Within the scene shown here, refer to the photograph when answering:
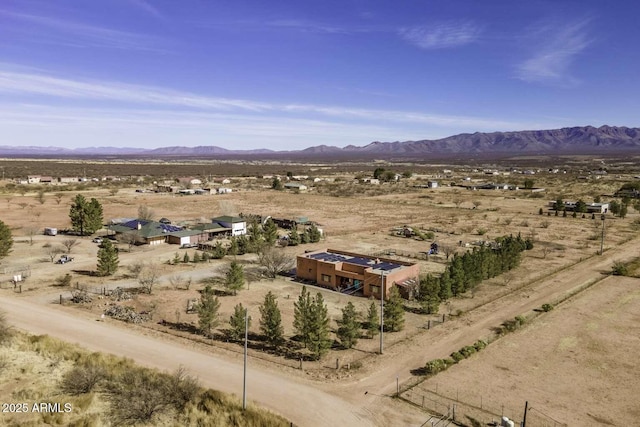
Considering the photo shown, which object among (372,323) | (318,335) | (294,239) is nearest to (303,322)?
(318,335)

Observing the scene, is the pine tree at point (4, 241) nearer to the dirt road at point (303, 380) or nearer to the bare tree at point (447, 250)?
the dirt road at point (303, 380)

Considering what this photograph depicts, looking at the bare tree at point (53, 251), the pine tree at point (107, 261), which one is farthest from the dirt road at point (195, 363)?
the bare tree at point (53, 251)

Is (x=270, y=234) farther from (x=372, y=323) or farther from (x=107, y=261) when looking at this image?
(x=372, y=323)

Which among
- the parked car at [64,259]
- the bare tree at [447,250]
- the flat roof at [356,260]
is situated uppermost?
the flat roof at [356,260]

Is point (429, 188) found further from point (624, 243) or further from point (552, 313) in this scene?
point (552, 313)

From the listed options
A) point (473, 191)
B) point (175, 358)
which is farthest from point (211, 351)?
point (473, 191)

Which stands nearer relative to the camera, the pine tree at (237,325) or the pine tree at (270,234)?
the pine tree at (237,325)

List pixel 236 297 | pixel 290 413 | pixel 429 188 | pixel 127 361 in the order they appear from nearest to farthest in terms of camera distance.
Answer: pixel 290 413, pixel 127 361, pixel 236 297, pixel 429 188
